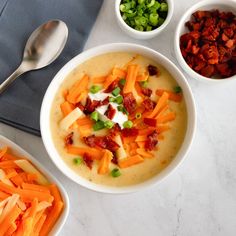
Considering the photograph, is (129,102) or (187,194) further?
(187,194)

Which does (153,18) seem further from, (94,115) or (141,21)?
(94,115)

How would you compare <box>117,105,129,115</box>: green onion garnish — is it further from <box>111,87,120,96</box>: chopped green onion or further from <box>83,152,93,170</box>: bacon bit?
<box>83,152,93,170</box>: bacon bit

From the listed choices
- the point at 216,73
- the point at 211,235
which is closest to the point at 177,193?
the point at 211,235

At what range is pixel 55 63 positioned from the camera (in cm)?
196

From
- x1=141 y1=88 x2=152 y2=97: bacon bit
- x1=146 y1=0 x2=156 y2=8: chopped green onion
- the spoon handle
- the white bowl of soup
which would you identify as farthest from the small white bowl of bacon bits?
x1=146 y1=0 x2=156 y2=8: chopped green onion

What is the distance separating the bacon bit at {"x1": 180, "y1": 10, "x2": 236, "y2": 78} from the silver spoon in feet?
1.51

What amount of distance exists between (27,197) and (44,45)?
571 mm

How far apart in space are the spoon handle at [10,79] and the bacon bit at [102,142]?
0.37 m

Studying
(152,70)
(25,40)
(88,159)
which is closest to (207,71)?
(152,70)

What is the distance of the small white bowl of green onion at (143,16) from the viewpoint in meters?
1.92

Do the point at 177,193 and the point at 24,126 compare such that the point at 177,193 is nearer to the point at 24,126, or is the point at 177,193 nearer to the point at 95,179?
the point at 95,179

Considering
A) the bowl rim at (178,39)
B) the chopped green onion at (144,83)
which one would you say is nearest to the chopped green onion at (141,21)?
the bowl rim at (178,39)

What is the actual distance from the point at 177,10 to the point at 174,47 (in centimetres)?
18

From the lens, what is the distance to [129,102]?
179 cm
